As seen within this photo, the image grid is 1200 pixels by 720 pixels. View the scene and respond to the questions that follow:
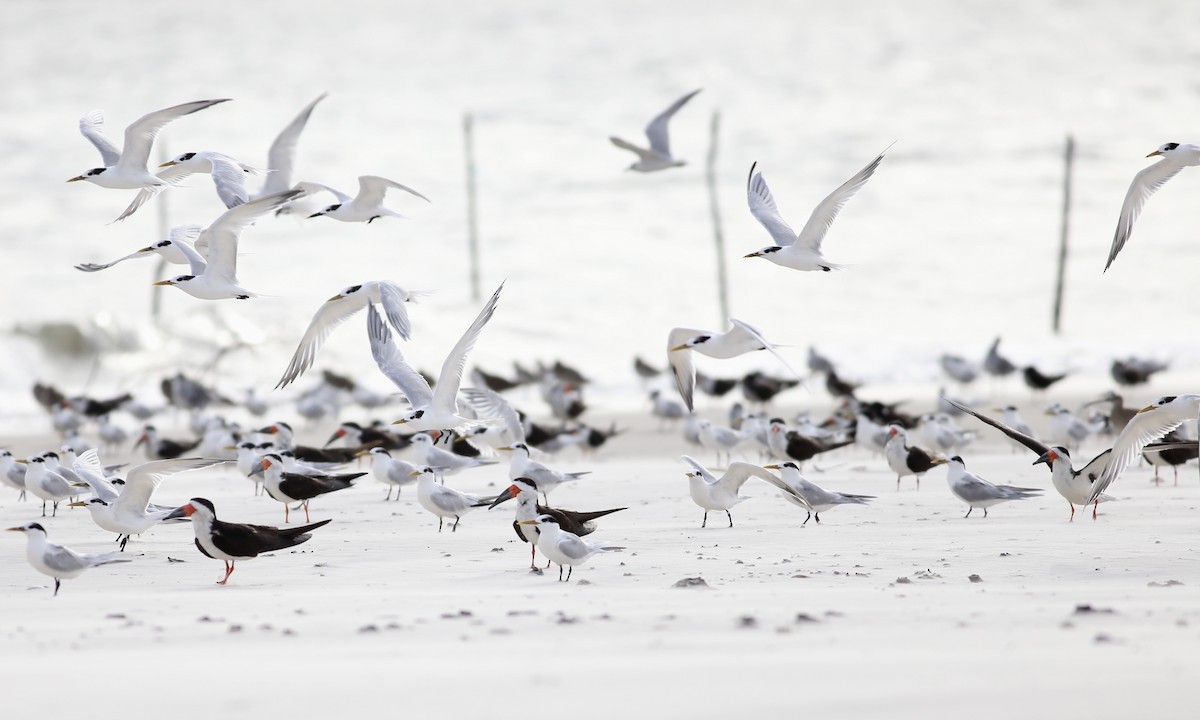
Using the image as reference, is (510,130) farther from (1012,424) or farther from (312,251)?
(1012,424)

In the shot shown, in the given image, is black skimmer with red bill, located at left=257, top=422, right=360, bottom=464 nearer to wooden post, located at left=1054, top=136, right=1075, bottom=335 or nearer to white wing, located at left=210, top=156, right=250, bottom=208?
white wing, located at left=210, top=156, right=250, bottom=208

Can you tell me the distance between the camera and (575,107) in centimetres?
5744

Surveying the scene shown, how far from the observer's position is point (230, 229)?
10742 mm

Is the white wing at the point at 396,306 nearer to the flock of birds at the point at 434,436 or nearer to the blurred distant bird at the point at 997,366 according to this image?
the flock of birds at the point at 434,436

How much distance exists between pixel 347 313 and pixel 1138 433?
6.27 meters

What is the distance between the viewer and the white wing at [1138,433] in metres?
9.35

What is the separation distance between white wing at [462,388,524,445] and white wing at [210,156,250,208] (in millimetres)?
3647

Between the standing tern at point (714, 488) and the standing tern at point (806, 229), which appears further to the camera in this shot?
the standing tern at point (806, 229)

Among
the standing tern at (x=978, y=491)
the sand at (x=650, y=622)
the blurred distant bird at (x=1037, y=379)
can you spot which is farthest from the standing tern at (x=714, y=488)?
the blurred distant bird at (x=1037, y=379)

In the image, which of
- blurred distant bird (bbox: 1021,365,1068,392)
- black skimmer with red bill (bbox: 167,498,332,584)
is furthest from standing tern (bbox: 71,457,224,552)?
blurred distant bird (bbox: 1021,365,1068,392)

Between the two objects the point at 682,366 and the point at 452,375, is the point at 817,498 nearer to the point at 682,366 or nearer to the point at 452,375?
the point at 682,366

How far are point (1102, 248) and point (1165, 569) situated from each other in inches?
1529

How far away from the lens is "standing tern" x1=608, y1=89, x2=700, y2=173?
1541cm

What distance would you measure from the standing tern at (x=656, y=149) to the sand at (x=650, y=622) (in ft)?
19.1
